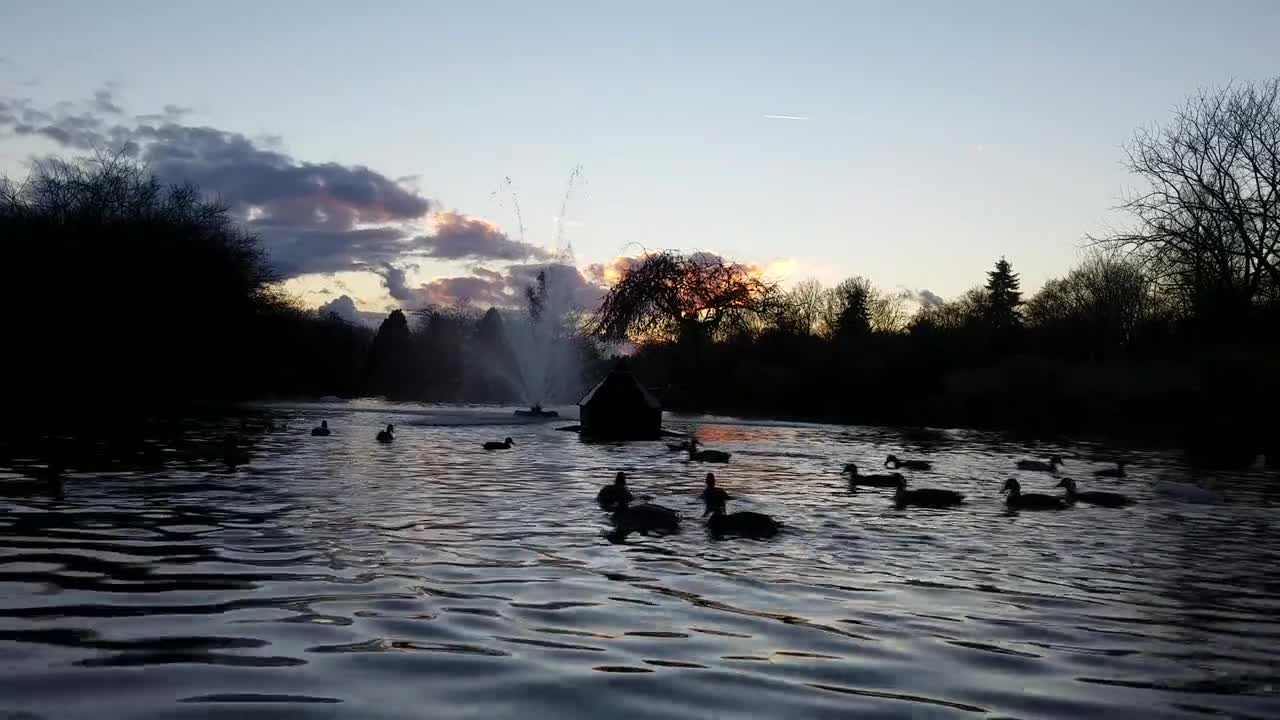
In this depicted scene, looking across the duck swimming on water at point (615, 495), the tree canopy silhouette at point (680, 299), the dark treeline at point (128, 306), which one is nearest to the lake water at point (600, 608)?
the duck swimming on water at point (615, 495)

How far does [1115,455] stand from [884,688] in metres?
27.2

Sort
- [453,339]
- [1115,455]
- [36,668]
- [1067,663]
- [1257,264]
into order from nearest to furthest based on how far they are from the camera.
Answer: [36,668]
[1067,663]
[1115,455]
[1257,264]
[453,339]

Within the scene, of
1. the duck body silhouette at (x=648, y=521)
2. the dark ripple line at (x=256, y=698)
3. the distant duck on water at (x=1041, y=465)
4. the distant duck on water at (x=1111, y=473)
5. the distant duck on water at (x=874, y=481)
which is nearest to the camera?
the dark ripple line at (x=256, y=698)

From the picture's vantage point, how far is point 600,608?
809 cm

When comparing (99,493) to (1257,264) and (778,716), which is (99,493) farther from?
(1257,264)

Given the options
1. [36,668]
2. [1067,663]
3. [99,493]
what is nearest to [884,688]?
[1067,663]

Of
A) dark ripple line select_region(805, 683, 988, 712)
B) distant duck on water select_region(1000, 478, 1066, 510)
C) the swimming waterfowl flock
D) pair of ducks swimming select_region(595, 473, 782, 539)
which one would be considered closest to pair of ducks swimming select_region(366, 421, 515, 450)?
the swimming waterfowl flock

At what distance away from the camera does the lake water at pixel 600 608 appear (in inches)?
224

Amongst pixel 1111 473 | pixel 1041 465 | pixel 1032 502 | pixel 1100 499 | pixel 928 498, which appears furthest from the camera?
pixel 1041 465

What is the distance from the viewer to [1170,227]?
4078 centimetres

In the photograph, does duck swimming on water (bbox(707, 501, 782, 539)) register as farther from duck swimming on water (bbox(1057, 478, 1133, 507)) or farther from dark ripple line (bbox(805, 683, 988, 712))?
duck swimming on water (bbox(1057, 478, 1133, 507))

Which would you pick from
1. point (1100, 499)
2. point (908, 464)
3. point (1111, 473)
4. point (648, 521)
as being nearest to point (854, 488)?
point (1100, 499)

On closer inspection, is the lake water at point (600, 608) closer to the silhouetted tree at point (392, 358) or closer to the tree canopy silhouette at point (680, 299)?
the tree canopy silhouette at point (680, 299)

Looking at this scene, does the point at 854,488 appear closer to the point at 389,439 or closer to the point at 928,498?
the point at 928,498
